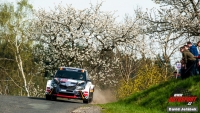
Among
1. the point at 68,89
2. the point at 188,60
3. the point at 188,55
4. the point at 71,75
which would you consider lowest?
the point at 68,89

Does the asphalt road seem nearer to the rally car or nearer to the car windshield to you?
the rally car

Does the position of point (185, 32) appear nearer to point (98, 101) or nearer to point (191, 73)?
point (191, 73)

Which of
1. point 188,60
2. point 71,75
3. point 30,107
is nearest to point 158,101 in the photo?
point 188,60

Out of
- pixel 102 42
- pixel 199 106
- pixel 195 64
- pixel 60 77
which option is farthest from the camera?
pixel 102 42

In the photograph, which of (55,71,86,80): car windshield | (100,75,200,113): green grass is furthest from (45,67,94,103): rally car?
(100,75,200,113): green grass

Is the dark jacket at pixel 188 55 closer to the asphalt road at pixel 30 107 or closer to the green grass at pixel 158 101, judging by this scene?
the green grass at pixel 158 101

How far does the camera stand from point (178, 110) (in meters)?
18.1

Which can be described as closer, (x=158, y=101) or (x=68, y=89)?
(x=158, y=101)

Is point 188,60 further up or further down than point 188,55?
further down

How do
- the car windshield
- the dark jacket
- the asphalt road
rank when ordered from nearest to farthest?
the asphalt road → the dark jacket → the car windshield

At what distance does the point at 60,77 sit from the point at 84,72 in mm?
1414

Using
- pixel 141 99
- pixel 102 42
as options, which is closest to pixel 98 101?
pixel 102 42

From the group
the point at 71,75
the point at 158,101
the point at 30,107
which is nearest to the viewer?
the point at 30,107

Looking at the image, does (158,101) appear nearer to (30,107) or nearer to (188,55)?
(188,55)
